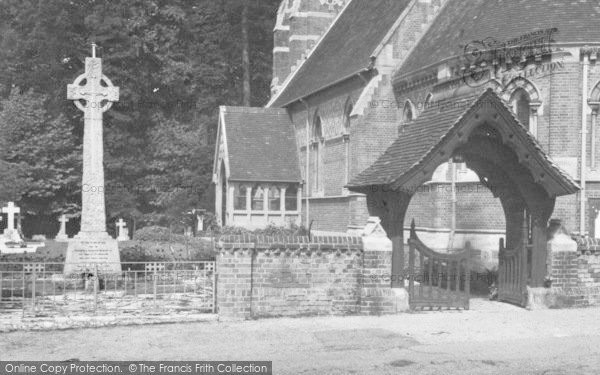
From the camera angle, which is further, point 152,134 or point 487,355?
point 152,134

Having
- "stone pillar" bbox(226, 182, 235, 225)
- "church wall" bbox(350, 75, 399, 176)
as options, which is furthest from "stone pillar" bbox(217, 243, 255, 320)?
"stone pillar" bbox(226, 182, 235, 225)

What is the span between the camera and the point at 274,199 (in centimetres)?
3422

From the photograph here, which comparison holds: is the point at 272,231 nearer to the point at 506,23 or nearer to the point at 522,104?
the point at 522,104

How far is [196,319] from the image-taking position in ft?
40.3

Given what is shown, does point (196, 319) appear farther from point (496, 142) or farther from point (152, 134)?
point (152, 134)

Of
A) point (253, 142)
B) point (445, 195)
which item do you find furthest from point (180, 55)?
point (445, 195)

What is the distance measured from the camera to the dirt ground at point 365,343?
30.1 feet

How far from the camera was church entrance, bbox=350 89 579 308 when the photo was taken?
1308 cm

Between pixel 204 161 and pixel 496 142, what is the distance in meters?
30.1

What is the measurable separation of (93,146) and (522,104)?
10761 mm

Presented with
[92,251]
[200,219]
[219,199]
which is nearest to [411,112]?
[92,251]

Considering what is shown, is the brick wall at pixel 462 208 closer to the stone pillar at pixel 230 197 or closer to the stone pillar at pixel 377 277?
the stone pillar at pixel 377 277

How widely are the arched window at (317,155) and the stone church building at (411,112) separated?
0.08 metres

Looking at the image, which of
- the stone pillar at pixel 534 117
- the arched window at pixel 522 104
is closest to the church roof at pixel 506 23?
the arched window at pixel 522 104
